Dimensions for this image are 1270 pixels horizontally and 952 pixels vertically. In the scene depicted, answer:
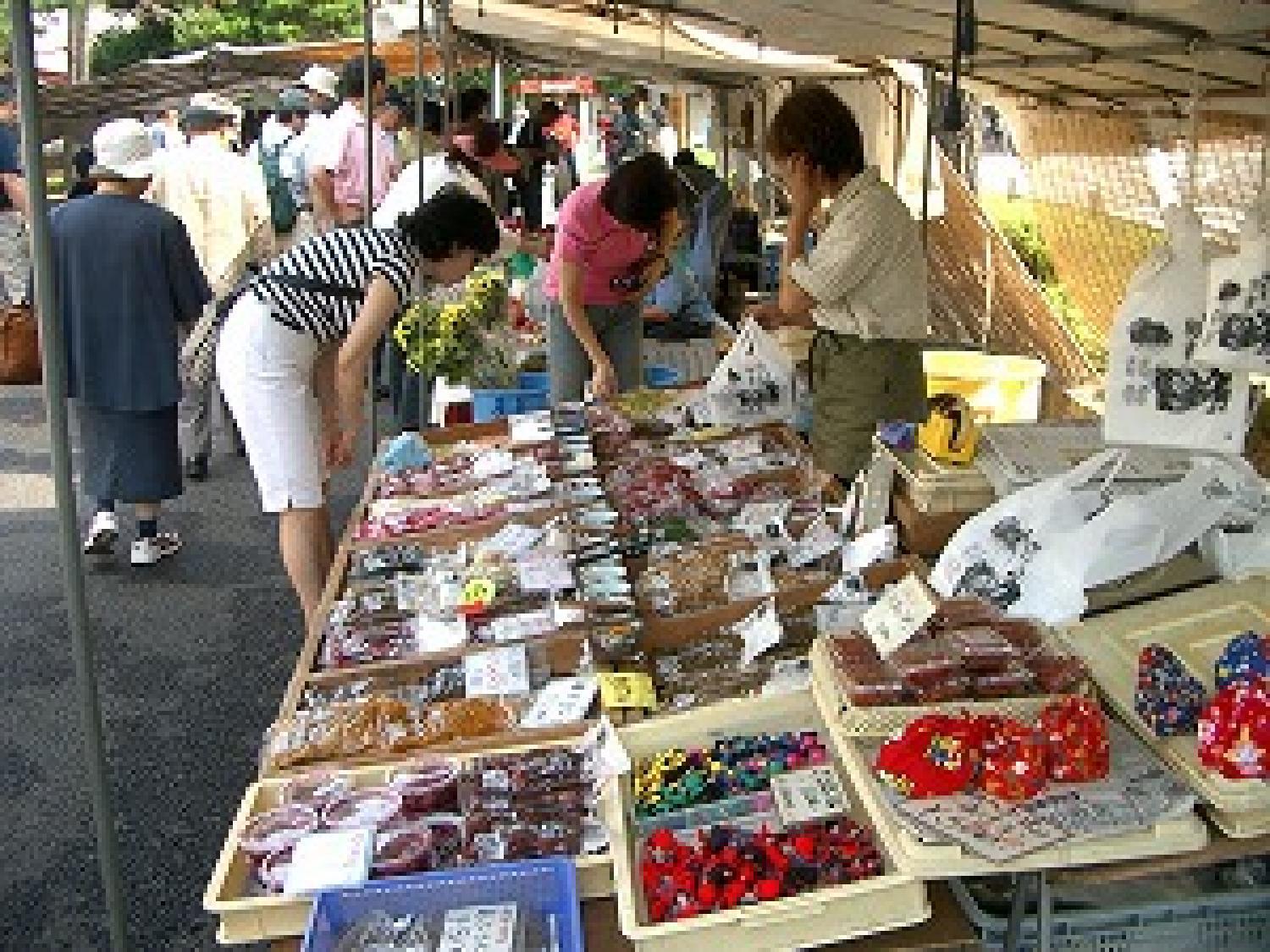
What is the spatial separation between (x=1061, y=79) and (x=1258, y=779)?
14.4ft

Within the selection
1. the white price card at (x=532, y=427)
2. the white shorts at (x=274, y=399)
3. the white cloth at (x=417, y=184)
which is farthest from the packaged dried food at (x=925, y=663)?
the white cloth at (x=417, y=184)

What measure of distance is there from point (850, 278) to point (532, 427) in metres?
1.23

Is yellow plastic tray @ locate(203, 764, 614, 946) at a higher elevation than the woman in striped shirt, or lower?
lower

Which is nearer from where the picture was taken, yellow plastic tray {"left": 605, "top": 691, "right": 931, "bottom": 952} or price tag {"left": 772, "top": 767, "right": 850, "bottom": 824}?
yellow plastic tray {"left": 605, "top": 691, "right": 931, "bottom": 952}

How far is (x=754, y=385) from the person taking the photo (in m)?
4.21

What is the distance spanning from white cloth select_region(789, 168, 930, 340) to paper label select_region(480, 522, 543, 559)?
0.96m


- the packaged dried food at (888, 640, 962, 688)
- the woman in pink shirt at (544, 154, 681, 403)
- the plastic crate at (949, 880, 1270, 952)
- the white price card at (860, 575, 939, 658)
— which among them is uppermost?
the woman in pink shirt at (544, 154, 681, 403)

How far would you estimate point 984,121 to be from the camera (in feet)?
32.2

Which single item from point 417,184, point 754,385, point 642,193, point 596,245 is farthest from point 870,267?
point 417,184

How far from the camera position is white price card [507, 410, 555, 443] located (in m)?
4.23

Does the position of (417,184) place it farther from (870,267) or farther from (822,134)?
(870,267)

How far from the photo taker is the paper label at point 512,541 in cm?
339

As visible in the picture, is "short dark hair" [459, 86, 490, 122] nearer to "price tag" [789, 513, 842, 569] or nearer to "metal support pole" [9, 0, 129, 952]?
"price tag" [789, 513, 842, 569]

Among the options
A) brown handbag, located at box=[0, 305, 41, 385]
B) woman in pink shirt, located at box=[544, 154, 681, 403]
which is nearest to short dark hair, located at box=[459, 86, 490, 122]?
brown handbag, located at box=[0, 305, 41, 385]
